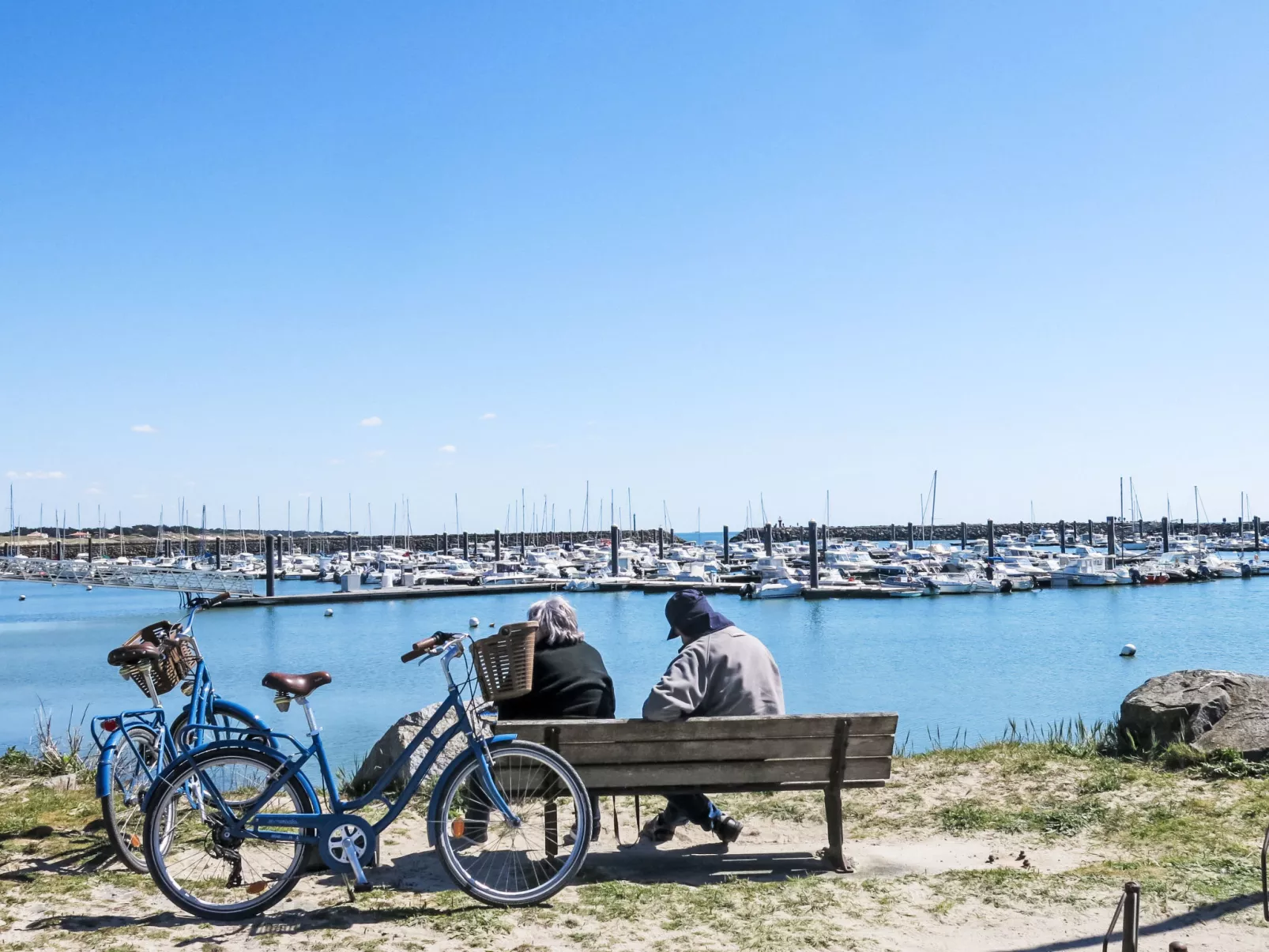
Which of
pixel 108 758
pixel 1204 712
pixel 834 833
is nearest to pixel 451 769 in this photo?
pixel 108 758

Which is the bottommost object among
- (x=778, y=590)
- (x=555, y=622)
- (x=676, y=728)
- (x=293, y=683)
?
(x=778, y=590)

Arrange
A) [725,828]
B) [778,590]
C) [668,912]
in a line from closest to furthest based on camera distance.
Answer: [668,912] → [725,828] → [778,590]

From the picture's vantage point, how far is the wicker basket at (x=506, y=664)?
4484mm

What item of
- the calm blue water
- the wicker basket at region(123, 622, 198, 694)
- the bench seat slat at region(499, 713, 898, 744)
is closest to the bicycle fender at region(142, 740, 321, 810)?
the wicker basket at region(123, 622, 198, 694)

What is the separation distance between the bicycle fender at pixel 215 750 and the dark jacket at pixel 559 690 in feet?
4.02

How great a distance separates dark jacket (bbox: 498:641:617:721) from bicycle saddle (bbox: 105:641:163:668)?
1.70m

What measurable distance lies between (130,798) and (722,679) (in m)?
2.97

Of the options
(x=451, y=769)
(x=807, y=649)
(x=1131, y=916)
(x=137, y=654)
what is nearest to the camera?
(x=1131, y=916)

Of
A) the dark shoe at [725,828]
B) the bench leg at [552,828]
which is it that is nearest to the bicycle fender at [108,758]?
the bench leg at [552,828]

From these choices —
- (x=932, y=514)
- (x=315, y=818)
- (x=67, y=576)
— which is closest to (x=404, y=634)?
(x=67, y=576)

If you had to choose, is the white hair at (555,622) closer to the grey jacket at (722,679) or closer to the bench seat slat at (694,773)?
the grey jacket at (722,679)

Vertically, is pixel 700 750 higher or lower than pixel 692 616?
lower

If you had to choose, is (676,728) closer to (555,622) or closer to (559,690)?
(559,690)

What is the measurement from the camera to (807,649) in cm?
3850
